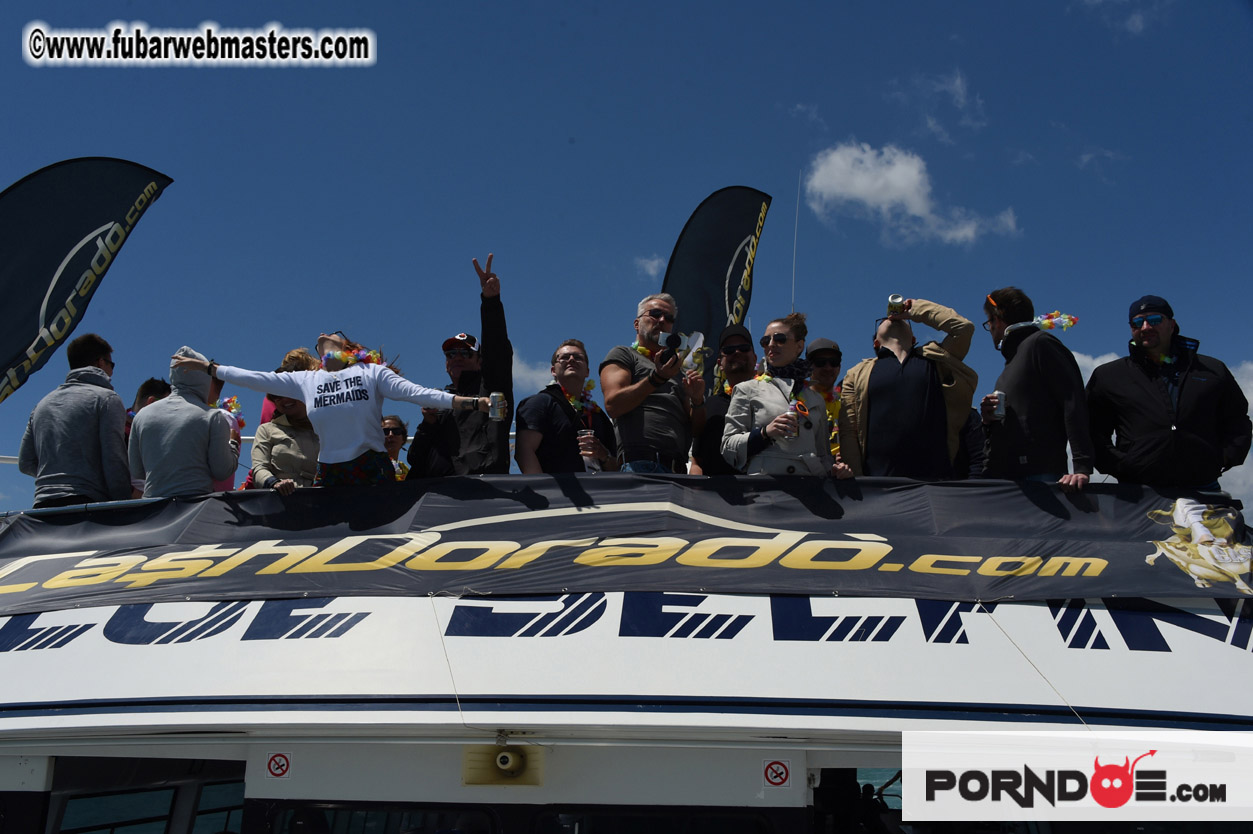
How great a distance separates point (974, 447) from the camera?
534 centimetres

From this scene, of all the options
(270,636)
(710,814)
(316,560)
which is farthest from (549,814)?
(316,560)

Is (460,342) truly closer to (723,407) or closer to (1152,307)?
(723,407)

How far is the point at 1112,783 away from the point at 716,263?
739 centimetres

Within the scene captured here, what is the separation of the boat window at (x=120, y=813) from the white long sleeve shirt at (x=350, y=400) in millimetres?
2320

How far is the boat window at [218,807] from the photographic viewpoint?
16.7 feet

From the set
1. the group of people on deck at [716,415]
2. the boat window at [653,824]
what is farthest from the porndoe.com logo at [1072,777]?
the group of people on deck at [716,415]

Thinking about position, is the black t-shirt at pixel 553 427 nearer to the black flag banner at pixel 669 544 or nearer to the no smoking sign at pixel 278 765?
the black flag banner at pixel 669 544

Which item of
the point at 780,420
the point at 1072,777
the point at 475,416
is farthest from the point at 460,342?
the point at 1072,777

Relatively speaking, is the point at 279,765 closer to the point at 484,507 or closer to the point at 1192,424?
the point at 484,507

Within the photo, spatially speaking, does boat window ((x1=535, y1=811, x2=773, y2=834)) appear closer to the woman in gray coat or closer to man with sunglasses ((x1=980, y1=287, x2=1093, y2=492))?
the woman in gray coat

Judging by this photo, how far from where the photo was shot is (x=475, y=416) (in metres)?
5.38

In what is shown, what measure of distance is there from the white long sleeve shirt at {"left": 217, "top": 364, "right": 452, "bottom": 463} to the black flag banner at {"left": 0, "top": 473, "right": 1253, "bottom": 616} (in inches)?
13.6

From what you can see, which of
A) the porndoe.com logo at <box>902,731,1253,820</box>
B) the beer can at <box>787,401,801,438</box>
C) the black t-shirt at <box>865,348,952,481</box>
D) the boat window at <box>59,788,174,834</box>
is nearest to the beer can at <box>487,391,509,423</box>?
the beer can at <box>787,401,801,438</box>

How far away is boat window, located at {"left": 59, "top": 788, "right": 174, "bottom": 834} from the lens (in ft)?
14.6
